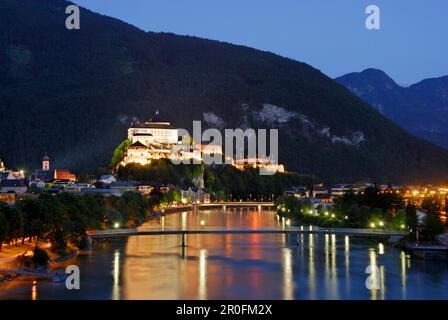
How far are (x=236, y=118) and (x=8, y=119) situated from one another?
35.7 metres

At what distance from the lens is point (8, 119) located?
133 m

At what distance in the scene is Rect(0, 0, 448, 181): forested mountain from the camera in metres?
128

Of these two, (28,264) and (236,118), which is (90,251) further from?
(236,118)

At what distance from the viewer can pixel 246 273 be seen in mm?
32688

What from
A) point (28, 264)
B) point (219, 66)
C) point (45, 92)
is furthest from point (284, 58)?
point (28, 264)

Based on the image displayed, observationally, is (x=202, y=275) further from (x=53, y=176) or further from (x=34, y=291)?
(x=53, y=176)

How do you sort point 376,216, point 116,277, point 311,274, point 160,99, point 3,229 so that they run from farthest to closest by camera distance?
point 160,99 → point 376,216 → point 3,229 → point 311,274 → point 116,277

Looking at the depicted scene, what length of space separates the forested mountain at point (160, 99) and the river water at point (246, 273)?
70298 mm

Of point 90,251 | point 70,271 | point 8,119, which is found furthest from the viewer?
point 8,119

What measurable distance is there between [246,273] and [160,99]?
114356 mm

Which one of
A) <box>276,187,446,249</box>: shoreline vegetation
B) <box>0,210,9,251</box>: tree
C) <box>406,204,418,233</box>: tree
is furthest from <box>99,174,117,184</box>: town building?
<box>0,210,9,251</box>: tree

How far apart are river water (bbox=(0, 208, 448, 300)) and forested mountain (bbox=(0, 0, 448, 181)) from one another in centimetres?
7030

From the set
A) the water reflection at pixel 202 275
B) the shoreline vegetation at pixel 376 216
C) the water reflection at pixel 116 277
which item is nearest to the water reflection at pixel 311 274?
the water reflection at pixel 202 275

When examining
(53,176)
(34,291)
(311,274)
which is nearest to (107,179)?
(53,176)
